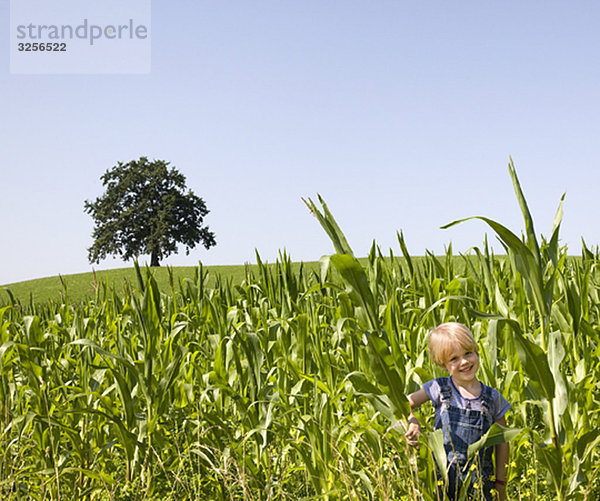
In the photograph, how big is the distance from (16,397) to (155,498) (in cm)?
145

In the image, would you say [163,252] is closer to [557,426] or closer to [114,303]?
[114,303]

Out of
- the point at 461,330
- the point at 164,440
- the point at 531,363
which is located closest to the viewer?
the point at 531,363

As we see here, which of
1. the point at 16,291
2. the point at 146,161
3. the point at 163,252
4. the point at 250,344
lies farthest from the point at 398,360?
the point at 146,161

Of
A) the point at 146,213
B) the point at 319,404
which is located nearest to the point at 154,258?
the point at 146,213

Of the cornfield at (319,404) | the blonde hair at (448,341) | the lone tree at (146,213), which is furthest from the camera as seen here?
the lone tree at (146,213)

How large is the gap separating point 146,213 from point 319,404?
32.4 metres

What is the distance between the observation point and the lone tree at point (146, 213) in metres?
32.8

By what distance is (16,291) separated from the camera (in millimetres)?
20469

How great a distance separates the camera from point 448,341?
2227mm

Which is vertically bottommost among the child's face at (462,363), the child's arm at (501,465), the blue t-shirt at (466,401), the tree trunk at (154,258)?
the child's arm at (501,465)

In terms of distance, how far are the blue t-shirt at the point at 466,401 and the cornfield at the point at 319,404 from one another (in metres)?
0.09

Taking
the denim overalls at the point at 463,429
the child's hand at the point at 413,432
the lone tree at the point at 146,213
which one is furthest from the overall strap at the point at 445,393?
the lone tree at the point at 146,213

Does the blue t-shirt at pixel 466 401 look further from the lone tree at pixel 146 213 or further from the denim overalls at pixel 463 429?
the lone tree at pixel 146 213

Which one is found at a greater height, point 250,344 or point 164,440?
point 250,344
